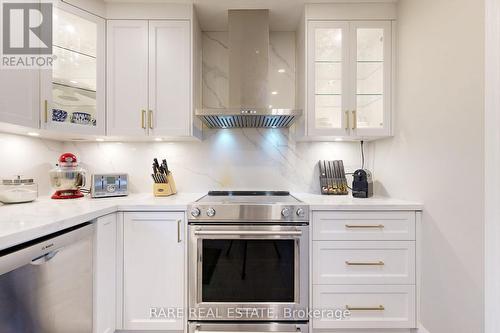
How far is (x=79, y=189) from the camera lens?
1792 millimetres

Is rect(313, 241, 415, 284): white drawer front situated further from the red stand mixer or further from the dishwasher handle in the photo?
the red stand mixer

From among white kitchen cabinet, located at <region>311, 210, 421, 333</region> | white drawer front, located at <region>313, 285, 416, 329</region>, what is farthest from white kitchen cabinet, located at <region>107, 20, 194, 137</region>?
white drawer front, located at <region>313, 285, 416, 329</region>

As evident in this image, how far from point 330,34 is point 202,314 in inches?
86.2

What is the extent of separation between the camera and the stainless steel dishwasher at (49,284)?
815mm

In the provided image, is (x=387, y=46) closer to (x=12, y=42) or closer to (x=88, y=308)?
(x=12, y=42)

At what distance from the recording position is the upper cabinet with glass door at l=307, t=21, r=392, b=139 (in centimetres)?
175

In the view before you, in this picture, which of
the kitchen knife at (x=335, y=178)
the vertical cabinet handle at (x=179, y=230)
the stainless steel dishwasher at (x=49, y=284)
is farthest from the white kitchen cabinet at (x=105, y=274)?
the kitchen knife at (x=335, y=178)

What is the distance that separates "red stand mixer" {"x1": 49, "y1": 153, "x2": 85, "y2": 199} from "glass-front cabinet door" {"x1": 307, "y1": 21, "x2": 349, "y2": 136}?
1828 mm

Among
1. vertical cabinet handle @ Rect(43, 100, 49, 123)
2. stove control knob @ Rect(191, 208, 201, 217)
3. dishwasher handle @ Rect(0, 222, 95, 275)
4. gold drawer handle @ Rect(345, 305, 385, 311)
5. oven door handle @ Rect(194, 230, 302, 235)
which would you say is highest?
vertical cabinet handle @ Rect(43, 100, 49, 123)

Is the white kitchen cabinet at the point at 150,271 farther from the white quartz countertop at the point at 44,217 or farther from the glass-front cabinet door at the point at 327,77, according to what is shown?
the glass-front cabinet door at the point at 327,77

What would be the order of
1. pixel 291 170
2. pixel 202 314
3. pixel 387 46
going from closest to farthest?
pixel 202 314 < pixel 387 46 < pixel 291 170

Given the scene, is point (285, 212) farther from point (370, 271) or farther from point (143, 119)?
point (143, 119)

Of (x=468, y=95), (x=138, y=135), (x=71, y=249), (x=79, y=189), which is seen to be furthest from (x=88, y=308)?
(x=468, y=95)

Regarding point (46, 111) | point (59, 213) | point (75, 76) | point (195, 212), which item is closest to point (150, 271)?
point (195, 212)
